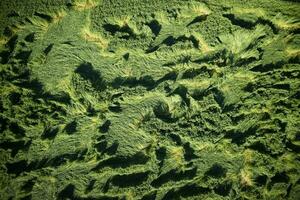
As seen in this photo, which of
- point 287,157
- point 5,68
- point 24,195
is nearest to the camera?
point 287,157

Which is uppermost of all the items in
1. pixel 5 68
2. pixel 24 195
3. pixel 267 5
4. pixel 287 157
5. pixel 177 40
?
pixel 267 5

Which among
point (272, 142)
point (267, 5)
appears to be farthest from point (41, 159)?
point (267, 5)

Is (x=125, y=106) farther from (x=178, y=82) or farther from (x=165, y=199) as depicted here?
(x=165, y=199)

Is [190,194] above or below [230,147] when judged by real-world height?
below

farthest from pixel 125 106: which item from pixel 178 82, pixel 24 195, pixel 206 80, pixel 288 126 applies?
pixel 288 126

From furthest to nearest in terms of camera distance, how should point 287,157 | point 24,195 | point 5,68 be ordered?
point 5,68 → point 24,195 → point 287,157

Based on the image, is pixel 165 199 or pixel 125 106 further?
pixel 125 106

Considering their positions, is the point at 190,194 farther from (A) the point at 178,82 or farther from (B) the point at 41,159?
(B) the point at 41,159
